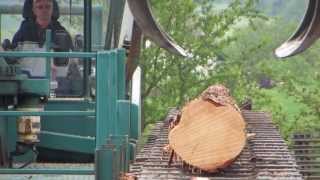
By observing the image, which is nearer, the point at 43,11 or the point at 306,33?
the point at 306,33

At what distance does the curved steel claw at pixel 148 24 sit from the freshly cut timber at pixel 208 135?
3.25 feet

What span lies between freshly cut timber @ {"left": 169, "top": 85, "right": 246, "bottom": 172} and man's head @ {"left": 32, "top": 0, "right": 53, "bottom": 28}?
217 cm

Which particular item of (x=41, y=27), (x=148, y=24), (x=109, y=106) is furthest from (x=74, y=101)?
(x=148, y=24)

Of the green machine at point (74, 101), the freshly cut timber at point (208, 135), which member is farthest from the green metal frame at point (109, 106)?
the freshly cut timber at point (208, 135)

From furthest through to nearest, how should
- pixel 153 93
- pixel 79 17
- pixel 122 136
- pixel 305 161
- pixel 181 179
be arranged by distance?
pixel 153 93 < pixel 305 161 < pixel 79 17 < pixel 122 136 < pixel 181 179

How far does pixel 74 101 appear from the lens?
7199mm

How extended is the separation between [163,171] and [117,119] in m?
0.92

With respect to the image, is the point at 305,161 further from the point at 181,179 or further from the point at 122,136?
the point at 181,179

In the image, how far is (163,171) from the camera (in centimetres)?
479

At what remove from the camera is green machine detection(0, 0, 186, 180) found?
5602mm

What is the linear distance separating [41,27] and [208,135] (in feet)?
8.05

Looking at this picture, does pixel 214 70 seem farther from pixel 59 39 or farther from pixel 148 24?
pixel 148 24

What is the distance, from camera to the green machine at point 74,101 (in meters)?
5.60

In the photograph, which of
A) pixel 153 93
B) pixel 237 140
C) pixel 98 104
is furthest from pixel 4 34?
pixel 153 93
